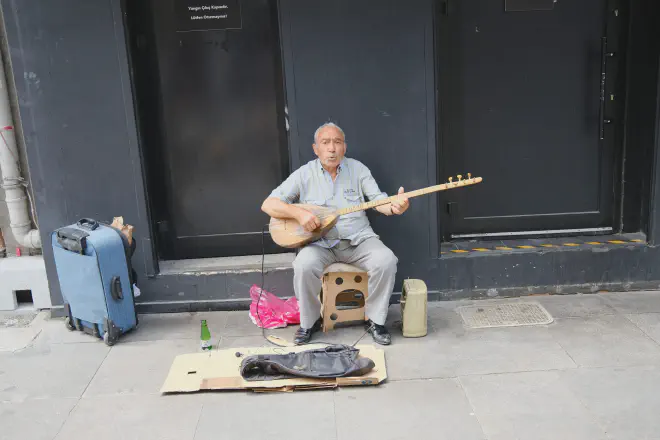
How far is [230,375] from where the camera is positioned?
3996mm

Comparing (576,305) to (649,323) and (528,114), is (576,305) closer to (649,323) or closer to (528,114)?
(649,323)

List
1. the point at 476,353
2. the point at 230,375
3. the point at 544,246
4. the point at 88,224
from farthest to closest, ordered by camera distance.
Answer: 1. the point at 544,246
2. the point at 88,224
3. the point at 476,353
4. the point at 230,375

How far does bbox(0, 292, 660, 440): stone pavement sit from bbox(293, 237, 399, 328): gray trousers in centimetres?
25

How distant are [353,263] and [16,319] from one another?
9.26 ft

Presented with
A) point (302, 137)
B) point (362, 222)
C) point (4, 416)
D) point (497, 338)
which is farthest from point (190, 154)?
point (497, 338)

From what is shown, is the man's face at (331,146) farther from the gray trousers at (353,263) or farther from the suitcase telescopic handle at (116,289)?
the suitcase telescopic handle at (116,289)

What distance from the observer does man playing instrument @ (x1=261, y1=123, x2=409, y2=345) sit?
14.5 ft

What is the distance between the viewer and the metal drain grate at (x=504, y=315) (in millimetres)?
4672

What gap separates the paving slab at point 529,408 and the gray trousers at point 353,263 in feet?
2.80

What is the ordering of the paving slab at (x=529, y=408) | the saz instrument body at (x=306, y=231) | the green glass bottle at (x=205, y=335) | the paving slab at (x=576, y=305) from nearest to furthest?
the paving slab at (x=529, y=408) → the saz instrument body at (x=306, y=231) → the green glass bottle at (x=205, y=335) → the paving slab at (x=576, y=305)

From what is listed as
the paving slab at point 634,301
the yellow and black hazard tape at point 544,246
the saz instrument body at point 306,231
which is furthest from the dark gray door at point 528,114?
the saz instrument body at point 306,231

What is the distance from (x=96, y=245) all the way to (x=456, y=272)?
2.78m

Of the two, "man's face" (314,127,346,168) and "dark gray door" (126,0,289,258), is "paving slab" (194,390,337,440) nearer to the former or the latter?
"man's face" (314,127,346,168)

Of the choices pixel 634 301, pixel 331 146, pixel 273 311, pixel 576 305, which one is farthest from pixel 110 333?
pixel 634 301
